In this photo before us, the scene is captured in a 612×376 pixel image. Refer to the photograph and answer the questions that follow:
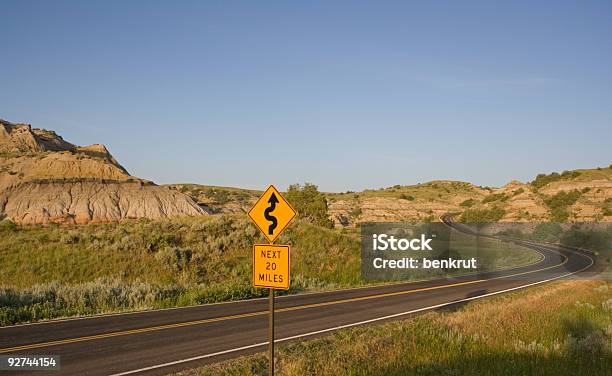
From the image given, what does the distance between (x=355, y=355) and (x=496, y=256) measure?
44.7m

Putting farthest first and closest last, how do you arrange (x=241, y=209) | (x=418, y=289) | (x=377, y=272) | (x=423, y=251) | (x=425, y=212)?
(x=425, y=212), (x=241, y=209), (x=423, y=251), (x=377, y=272), (x=418, y=289)

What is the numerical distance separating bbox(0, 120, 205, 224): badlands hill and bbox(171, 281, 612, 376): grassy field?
132ft

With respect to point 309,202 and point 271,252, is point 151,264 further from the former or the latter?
point 309,202

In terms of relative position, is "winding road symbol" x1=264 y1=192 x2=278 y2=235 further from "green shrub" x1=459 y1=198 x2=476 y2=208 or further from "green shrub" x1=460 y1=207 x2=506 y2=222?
"green shrub" x1=459 y1=198 x2=476 y2=208

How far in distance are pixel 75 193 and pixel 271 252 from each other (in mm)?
46561

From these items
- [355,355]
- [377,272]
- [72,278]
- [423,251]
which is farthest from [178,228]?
[355,355]

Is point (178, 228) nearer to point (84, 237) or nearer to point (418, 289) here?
point (84, 237)

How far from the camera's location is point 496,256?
4969 cm

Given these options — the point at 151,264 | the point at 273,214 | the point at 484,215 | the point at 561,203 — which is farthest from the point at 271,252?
the point at 484,215

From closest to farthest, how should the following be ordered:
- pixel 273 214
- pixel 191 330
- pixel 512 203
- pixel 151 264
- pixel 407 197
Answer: pixel 273 214 < pixel 191 330 < pixel 151 264 < pixel 512 203 < pixel 407 197

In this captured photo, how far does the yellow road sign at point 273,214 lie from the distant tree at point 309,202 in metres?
45.4

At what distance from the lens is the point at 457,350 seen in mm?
9453

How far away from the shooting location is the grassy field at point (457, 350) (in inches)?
323

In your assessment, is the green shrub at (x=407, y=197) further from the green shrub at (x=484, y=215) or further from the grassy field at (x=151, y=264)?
the grassy field at (x=151, y=264)
